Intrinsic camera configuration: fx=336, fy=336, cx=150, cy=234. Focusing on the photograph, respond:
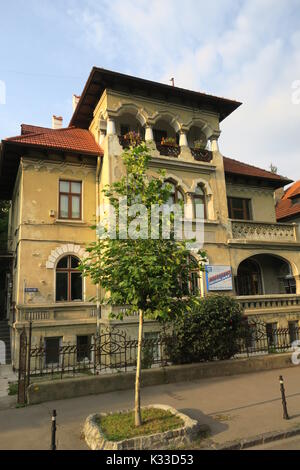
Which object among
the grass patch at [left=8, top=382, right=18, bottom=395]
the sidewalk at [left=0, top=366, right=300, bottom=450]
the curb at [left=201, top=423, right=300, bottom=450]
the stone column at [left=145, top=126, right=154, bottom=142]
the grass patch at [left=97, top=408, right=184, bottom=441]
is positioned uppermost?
the stone column at [left=145, top=126, right=154, bottom=142]

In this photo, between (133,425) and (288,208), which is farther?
(288,208)

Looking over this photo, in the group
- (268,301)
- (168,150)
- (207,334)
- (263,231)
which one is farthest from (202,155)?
(207,334)

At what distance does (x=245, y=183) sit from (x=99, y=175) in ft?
29.1

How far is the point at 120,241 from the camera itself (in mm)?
7188

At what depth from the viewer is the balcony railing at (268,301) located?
51.9ft

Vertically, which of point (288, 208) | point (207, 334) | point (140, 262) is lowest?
point (207, 334)

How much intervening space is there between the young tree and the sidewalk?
5.65ft

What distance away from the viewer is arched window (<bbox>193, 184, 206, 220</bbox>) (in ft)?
54.8

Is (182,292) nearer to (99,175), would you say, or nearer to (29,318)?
(29,318)

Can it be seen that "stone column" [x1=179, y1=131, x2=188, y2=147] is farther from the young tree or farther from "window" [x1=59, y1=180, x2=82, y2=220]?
the young tree

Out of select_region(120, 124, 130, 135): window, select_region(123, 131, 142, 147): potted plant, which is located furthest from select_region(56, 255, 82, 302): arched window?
select_region(120, 124, 130, 135): window

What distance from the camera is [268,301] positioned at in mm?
16453

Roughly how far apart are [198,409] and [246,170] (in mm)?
15413

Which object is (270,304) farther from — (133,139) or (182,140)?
(133,139)
